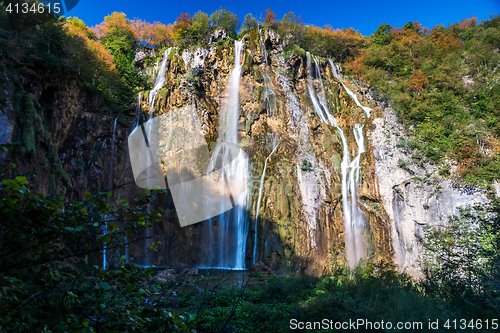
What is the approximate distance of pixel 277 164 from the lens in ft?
63.2

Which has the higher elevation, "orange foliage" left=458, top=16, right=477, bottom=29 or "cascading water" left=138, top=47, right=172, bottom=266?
"orange foliage" left=458, top=16, right=477, bottom=29

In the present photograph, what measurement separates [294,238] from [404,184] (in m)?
9.03

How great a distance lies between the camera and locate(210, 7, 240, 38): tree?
105ft

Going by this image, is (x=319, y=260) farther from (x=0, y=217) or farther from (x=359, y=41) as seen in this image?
(x=359, y=41)

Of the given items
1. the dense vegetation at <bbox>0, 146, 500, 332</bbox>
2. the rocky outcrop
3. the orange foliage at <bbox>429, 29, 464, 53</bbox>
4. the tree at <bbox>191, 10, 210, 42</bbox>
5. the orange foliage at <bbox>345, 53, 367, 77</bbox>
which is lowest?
the dense vegetation at <bbox>0, 146, 500, 332</bbox>

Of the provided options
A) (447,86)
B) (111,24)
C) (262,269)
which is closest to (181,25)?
(111,24)

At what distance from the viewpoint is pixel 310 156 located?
66.5 ft

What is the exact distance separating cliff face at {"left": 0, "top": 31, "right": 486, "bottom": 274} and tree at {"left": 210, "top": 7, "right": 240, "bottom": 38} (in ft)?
28.6

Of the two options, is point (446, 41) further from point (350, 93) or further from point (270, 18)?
point (270, 18)

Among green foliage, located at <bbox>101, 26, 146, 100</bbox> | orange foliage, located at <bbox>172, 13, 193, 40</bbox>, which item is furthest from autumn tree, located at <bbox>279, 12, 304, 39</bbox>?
green foliage, located at <bbox>101, 26, 146, 100</bbox>

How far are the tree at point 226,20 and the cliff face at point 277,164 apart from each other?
871 cm

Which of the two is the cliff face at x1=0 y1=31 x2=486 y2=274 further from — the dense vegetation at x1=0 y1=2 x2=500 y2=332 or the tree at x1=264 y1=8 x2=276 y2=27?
the tree at x1=264 y1=8 x2=276 y2=27

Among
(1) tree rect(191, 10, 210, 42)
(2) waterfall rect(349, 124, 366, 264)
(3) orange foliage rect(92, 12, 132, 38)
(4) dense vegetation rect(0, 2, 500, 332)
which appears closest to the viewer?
(4) dense vegetation rect(0, 2, 500, 332)

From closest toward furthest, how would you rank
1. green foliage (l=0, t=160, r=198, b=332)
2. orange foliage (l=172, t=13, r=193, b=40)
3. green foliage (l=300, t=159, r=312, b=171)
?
green foliage (l=0, t=160, r=198, b=332)
green foliage (l=300, t=159, r=312, b=171)
orange foliage (l=172, t=13, r=193, b=40)
